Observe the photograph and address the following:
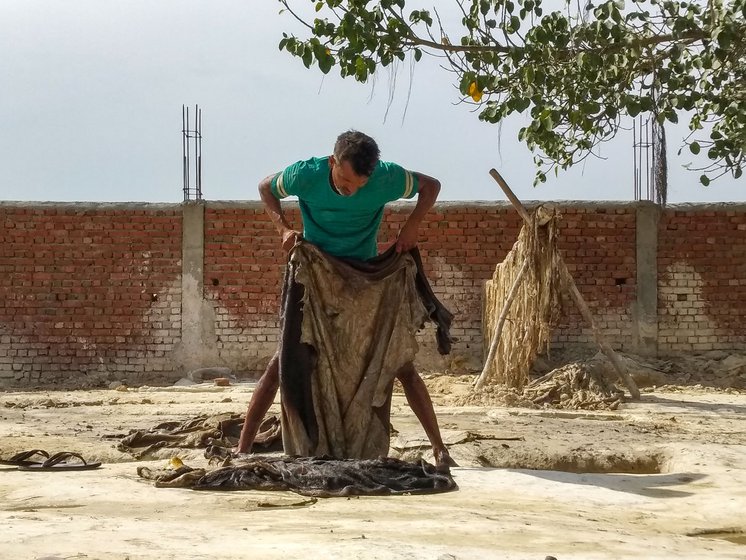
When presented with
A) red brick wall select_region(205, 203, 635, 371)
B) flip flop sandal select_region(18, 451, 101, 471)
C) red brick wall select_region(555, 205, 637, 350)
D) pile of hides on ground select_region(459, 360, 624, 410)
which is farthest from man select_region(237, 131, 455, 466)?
red brick wall select_region(555, 205, 637, 350)

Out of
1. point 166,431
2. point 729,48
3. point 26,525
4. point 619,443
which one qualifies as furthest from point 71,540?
point 729,48

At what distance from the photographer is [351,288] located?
5.62 meters

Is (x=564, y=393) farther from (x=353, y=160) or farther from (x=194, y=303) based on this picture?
(x=353, y=160)

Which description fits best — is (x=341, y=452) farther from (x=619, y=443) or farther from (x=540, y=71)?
(x=540, y=71)

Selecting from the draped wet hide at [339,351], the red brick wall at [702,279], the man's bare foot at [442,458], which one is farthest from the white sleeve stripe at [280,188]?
the red brick wall at [702,279]

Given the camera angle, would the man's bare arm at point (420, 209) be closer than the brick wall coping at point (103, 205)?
Yes

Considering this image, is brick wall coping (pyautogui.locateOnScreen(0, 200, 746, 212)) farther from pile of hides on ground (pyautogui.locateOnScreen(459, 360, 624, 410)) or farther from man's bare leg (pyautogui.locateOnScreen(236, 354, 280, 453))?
man's bare leg (pyautogui.locateOnScreen(236, 354, 280, 453))

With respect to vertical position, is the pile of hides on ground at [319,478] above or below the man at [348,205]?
below

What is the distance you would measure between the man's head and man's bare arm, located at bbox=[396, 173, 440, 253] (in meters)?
0.39

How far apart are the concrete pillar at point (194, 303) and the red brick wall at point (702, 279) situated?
18.7ft

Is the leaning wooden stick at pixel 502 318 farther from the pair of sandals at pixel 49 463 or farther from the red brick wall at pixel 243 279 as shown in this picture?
the pair of sandals at pixel 49 463

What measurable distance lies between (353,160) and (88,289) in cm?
897

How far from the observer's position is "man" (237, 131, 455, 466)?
5.36 meters

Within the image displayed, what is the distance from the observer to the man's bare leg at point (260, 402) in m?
5.58
